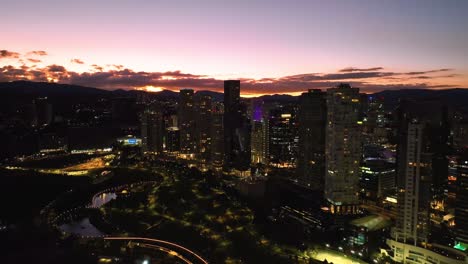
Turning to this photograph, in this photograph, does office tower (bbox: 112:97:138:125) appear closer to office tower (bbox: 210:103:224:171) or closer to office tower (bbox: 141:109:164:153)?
office tower (bbox: 141:109:164:153)

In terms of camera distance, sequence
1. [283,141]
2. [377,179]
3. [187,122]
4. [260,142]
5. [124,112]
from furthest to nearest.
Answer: [124,112] → [187,122] → [260,142] → [283,141] → [377,179]

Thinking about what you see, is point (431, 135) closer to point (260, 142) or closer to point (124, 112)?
point (260, 142)

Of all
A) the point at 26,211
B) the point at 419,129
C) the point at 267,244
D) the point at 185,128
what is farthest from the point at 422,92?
the point at 26,211

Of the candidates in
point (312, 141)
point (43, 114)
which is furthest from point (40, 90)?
point (312, 141)

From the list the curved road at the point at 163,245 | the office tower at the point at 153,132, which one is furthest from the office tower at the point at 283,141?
the curved road at the point at 163,245

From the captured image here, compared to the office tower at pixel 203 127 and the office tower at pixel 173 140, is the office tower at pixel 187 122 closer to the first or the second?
the office tower at pixel 203 127

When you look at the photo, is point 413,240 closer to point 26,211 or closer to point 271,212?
point 271,212
